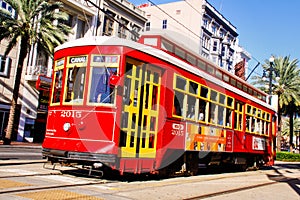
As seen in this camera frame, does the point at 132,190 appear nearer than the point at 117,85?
Yes

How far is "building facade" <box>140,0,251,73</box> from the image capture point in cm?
4909

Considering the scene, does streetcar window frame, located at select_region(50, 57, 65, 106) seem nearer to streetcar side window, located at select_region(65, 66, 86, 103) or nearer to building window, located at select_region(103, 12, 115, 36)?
streetcar side window, located at select_region(65, 66, 86, 103)

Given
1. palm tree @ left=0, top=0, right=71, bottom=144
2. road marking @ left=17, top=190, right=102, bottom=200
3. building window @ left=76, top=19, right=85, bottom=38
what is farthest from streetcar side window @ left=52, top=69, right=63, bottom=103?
building window @ left=76, top=19, right=85, bottom=38

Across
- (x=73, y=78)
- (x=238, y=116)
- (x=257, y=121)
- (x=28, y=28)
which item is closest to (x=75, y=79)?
(x=73, y=78)

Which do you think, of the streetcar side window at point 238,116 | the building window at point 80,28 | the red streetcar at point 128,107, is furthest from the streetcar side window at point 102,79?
the building window at point 80,28

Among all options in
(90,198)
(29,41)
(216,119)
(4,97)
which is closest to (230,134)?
(216,119)

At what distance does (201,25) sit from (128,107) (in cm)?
4163

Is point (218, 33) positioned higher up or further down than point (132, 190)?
higher up

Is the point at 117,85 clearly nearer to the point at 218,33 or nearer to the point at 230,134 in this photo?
the point at 230,134

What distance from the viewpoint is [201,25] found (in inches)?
1916

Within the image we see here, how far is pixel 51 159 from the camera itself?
9406mm

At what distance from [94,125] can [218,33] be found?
4779 cm

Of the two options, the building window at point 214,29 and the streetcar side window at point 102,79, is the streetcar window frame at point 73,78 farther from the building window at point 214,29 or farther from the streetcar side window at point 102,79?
the building window at point 214,29

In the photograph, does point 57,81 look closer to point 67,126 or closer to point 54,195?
point 67,126
